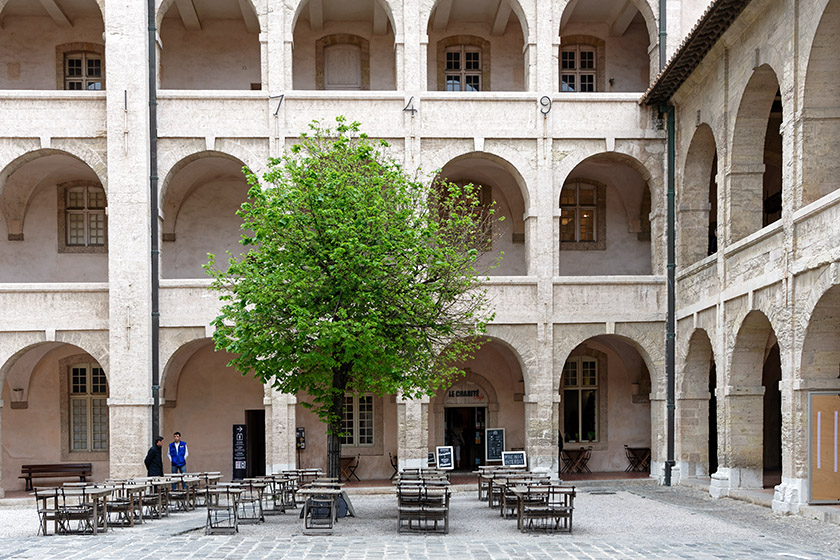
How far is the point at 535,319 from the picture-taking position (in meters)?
22.0

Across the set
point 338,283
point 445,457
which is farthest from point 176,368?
point 338,283

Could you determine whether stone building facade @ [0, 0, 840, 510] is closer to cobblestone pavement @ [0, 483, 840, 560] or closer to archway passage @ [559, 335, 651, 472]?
archway passage @ [559, 335, 651, 472]

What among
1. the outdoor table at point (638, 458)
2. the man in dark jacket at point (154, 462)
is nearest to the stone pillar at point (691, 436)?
the outdoor table at point (638, 458)

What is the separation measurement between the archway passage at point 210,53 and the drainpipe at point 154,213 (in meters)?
2.65

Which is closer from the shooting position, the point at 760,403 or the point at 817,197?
the point at 817,197

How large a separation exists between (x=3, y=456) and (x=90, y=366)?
10.0 ft

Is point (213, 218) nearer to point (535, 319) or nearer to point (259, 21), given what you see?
point (259, 21)

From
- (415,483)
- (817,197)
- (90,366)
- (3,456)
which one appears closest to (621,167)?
(817,197)

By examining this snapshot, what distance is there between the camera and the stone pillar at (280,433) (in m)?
21.5

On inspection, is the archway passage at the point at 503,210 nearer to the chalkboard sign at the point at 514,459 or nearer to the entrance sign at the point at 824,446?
the chalkboard sign at the point at 514,459

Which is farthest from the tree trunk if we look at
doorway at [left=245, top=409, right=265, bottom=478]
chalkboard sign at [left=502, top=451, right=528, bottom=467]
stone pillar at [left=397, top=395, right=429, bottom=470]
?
doorway at [left=245, top=409, right=265, bottom=478]

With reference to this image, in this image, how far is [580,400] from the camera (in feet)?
84.6

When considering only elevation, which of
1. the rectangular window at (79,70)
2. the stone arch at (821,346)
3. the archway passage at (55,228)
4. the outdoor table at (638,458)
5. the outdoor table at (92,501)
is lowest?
the outdoor table at (638,458)

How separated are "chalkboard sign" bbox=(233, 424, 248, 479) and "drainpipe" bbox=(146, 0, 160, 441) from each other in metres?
2.62
